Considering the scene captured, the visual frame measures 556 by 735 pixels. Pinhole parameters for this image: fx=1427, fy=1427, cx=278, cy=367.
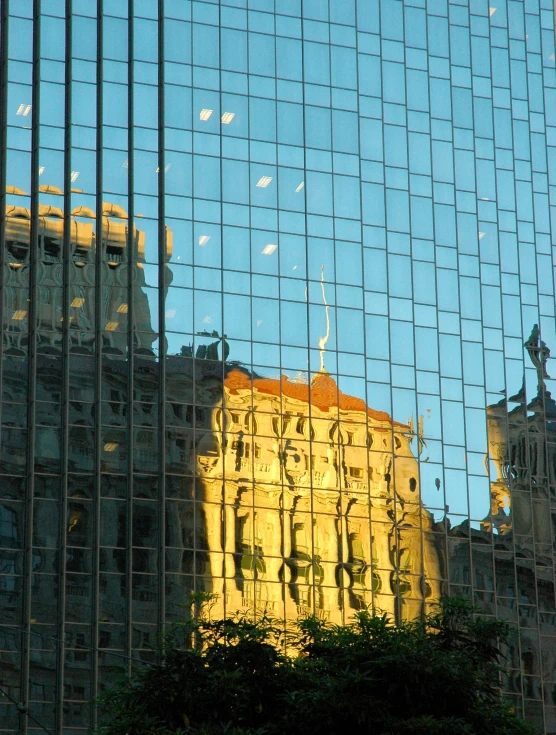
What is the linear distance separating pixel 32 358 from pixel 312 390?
1242 cm

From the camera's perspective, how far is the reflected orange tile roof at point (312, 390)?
61906 mm

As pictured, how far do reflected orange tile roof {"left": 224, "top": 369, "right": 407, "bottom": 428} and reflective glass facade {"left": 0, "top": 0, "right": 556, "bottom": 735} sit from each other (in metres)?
0.12

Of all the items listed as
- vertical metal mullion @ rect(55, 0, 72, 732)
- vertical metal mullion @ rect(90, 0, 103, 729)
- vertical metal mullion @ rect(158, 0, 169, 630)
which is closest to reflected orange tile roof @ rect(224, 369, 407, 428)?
vertical metal mullion @ rect(158, 0, 169, 630)

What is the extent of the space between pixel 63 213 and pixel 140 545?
14.7 metres

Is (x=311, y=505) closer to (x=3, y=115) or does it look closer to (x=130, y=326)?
(x=130, y=326)

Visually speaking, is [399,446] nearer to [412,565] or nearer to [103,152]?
[412,565]

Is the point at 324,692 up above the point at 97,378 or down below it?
below

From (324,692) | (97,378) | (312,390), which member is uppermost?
(312,390)

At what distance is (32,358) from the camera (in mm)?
59438

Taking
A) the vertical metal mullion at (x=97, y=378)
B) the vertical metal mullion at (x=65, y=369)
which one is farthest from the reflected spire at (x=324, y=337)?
the vertical metal mullion at (x=65, y=369)

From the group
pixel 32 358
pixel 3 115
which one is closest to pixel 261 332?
pixel 32 358

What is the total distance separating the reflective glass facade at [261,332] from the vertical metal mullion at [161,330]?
0.37ft

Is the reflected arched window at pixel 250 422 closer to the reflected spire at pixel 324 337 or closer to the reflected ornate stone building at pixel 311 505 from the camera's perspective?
the reflected ornate stone building at pixel 311 505

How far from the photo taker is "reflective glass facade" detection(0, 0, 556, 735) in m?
58.4
